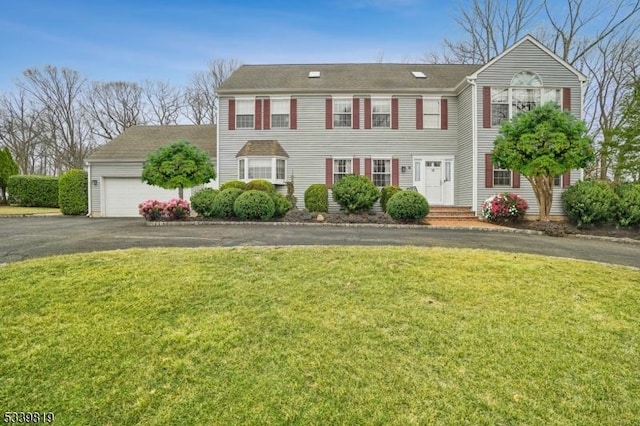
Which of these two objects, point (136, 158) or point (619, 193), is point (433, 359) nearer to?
point (619, 193)

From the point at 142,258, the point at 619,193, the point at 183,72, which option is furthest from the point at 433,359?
the point at 183,72

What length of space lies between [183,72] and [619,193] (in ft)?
110

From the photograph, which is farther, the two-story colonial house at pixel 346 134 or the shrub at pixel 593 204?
the two-story colonial house at pixel 346 134

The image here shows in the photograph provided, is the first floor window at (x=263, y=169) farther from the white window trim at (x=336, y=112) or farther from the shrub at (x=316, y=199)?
the white window trim at (x=336, y=112)

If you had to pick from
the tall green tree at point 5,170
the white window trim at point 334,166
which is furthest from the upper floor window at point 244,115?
the tall green tree at point 5,170

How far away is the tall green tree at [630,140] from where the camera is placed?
13.7m

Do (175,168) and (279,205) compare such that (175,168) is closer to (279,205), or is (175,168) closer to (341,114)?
(279,205)

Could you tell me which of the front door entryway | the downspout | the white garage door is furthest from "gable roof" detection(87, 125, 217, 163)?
the downspout

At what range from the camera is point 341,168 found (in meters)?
15.4

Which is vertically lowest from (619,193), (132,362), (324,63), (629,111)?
(132,362)

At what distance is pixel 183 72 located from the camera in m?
32.3

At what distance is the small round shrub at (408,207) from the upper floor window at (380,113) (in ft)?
16.5

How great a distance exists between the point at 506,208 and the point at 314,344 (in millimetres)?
11584

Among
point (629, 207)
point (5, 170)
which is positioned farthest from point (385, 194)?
point (5, 170)
